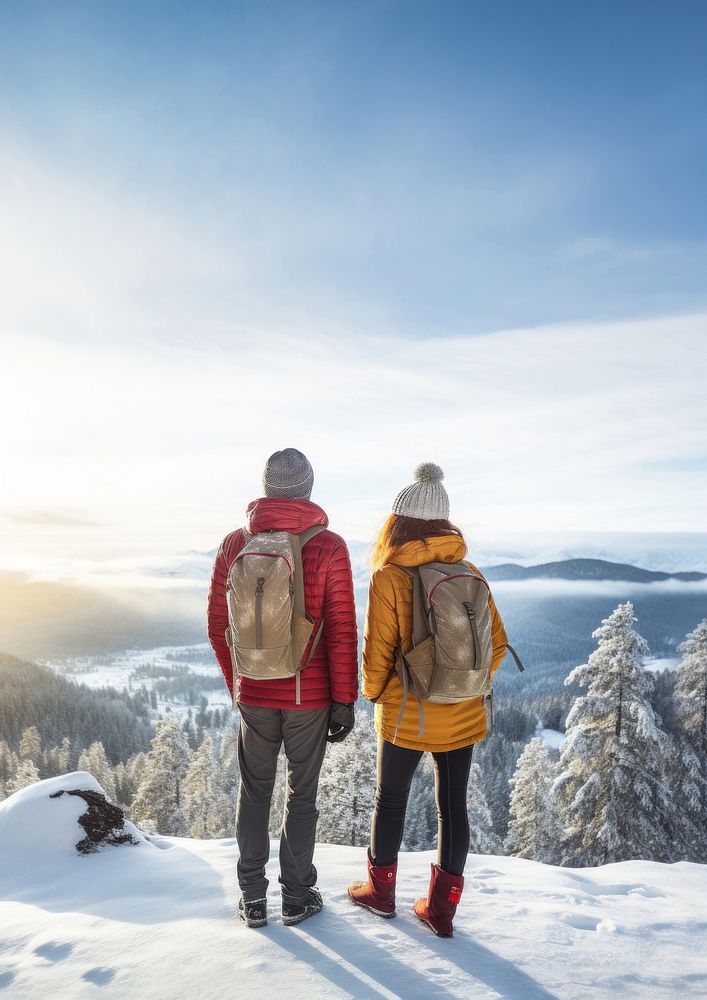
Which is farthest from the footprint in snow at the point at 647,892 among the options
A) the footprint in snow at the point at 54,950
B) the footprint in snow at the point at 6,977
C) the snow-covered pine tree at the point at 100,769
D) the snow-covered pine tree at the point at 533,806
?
the snow-covered pine tree at the point at 100,769

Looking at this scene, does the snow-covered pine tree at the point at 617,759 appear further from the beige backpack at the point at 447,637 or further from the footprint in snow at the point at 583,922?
the beige backpack at the point at 447,637

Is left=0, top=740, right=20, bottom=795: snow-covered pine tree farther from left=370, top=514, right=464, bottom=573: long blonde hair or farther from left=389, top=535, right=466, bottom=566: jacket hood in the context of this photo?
left=389, top=535, right=466, bottom=566: jacket hood

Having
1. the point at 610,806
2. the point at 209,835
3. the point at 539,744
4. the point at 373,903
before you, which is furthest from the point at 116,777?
the point at 373,903

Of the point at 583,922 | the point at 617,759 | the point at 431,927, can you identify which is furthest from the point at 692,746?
the point at 431,927

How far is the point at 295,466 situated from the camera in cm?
393

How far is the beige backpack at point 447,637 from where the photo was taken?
138 inches

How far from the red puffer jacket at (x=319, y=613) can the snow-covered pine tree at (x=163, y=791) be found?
1099 inches

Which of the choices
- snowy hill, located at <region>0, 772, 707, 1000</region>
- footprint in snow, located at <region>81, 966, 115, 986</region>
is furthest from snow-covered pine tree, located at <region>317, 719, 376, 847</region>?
footprint in snow, located at <region>81, 966, 115, 986</region>

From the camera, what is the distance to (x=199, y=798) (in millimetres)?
28250

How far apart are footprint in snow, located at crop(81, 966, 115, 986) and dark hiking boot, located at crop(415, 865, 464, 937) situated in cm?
220

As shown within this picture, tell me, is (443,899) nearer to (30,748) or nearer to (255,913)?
(255,913)

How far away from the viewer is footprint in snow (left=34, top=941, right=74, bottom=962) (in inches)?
147

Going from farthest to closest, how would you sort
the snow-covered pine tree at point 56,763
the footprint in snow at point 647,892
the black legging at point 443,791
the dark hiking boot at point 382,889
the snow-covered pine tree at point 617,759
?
the snow-covered pine tree at point 56,763 → the snow-covered pine tree at point 617,759 → the footprint in snow at point 647,892 → the dark hiking boot at point 382,889 → the black legging at point 443,791

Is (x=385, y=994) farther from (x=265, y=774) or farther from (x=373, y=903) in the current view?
(x=265, y=774)
